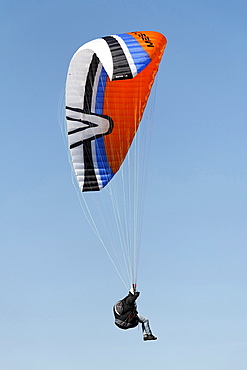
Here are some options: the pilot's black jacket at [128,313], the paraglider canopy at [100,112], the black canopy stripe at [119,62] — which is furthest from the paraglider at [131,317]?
the black canopy stripe at [119,62]

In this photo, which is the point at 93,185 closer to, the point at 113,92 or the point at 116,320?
the point at 113,92

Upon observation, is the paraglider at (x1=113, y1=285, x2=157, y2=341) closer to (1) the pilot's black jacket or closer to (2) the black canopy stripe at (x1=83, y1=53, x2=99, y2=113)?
(1) the pilot's black jacket

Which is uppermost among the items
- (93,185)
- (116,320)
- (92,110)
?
(92,110)

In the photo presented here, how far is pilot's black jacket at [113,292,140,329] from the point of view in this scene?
2236 centimetres

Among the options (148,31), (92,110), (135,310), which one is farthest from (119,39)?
(135,310)

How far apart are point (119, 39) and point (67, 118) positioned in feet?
9.55

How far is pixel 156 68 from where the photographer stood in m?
23.8

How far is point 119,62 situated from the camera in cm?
2178

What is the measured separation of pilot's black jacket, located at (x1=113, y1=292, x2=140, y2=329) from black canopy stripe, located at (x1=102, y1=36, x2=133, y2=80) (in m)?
5.11

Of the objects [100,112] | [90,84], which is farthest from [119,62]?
[100,112]

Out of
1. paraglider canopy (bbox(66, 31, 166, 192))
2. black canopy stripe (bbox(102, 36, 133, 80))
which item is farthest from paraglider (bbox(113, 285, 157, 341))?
black canopy stripe (bbox(102, 36, 133, 80))

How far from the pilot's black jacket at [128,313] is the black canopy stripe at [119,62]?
5113mm

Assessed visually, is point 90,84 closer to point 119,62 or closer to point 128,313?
point 119,62

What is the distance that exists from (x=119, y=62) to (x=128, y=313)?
19.1 ft
